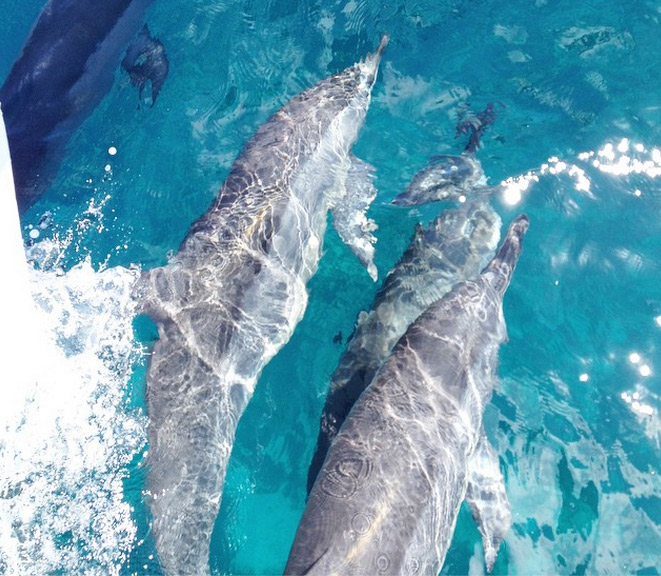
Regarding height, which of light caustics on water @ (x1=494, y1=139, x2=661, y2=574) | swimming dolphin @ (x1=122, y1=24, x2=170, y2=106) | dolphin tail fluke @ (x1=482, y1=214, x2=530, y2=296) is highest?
swimming dolphin @ (x1=122, y1=24, x2=170, y2=106)

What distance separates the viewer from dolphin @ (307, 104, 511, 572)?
245 inches

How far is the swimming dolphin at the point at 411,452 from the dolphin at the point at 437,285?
0.44m

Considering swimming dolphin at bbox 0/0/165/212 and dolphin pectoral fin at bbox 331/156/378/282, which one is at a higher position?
swimming dolphin at bbox 0/0/165/212

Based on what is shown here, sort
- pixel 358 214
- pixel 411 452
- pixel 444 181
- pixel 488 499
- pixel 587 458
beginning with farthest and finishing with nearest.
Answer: pixel 444 181, pixel 358 214, pixel 587 458, pixel 488 499, pixel 411 452

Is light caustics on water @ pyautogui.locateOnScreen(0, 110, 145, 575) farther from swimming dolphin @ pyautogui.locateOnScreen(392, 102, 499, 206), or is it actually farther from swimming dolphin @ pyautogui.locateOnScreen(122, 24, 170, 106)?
swimming dolphin @ pyautogui.locateOnScreen(392, 102, 499, 206)

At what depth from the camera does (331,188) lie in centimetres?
809

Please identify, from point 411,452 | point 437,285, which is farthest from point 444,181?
point 411,452

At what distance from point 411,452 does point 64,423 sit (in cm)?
358

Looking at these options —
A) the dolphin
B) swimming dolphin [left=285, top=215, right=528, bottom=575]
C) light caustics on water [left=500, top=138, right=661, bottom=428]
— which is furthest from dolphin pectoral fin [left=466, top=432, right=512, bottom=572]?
light caustics on water [left=500, top=138, right=661, bottom=428]

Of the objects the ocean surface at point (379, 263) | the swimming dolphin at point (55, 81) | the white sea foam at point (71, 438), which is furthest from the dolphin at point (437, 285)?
the swimming dolphin at point (55, 81)

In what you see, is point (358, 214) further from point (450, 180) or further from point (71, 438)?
point (71, 438)

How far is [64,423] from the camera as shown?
6.33 m

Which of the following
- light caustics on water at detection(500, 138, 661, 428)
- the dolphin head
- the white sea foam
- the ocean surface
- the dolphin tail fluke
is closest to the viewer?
the white sea foam

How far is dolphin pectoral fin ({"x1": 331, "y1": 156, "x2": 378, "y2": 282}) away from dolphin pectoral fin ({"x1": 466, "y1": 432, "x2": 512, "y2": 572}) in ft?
8.01
